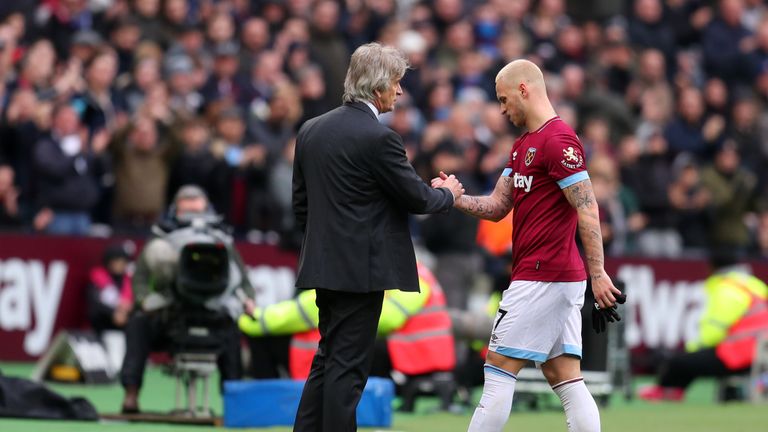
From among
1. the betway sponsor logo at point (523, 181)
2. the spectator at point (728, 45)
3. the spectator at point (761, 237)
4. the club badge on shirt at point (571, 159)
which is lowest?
the betway sponsor logo at point (523, 181)

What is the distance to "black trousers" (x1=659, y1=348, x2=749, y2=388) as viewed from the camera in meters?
15.3

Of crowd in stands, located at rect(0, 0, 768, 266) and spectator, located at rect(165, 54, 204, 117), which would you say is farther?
spectator, located at rect(165, 54, 204, 117)

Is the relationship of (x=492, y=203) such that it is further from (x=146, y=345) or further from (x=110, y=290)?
(x=110, y=290)

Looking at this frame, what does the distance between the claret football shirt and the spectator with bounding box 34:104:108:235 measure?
8.62 metres

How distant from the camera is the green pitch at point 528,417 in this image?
36.8ft

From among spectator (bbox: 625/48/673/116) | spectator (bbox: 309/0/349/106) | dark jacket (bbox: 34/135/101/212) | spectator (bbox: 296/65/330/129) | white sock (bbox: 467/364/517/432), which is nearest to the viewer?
white sock (bbox: 467/364/517/432)

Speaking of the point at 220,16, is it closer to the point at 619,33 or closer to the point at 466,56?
the point at 466,56

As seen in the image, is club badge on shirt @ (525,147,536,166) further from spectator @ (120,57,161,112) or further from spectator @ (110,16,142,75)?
spectator @ (110,16,142,75)

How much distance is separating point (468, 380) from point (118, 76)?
6126 mm

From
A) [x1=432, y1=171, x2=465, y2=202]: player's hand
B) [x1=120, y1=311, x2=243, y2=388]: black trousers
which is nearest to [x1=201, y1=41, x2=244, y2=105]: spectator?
[x1=120, y1=311, x2=243, y2=388]: black trousers

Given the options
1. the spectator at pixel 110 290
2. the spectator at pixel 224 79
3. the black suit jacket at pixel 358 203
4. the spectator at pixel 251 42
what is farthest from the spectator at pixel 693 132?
the black suit jacket at pixel 358 203

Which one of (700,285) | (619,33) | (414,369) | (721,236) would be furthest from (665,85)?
(414,369)

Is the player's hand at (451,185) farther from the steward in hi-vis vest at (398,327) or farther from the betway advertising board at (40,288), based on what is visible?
the betway advertising board at (40,288)

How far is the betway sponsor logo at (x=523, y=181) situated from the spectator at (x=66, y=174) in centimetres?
851
